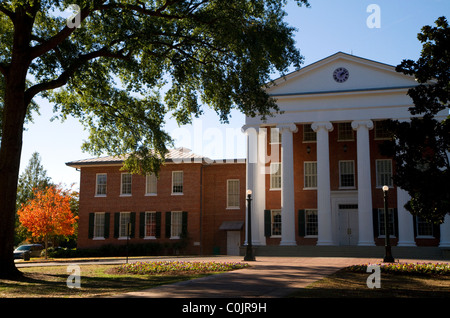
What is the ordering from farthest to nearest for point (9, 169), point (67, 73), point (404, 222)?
point (404, 222) → point (67, 73) → point (9, 169)

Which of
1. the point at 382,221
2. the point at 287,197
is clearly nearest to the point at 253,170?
the point at 287,197

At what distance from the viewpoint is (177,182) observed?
4050 cm

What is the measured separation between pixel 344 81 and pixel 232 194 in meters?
12.4

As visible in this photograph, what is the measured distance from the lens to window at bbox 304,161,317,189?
36594 millimetres

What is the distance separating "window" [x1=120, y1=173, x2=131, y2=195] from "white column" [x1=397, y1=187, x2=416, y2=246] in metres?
21.3

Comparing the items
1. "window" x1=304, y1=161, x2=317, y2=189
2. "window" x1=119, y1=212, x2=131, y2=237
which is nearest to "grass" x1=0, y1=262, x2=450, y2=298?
"window" x1=304, y1=161, x2=317, y2=189

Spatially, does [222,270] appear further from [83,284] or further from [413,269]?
[413,269]

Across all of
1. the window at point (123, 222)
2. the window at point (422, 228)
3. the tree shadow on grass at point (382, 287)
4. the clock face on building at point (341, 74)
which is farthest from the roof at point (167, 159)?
the tree shadow on grass at point (382, 287)

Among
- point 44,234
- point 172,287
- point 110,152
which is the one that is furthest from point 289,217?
point 172,287

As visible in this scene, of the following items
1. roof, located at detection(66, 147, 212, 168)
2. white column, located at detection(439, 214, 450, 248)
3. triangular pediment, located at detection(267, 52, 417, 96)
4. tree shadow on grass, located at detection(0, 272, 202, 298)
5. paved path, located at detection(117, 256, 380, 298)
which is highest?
triangular pediment, located at detection(267, 52, 417, 96)

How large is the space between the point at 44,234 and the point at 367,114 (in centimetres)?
2542

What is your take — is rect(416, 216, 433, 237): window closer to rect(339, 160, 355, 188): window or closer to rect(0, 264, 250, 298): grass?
rect(339, 160, 355, 188): window

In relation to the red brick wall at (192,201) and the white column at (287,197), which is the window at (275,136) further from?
the red brick wall at (192,201)

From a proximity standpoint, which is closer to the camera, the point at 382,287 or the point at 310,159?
the point at 382,287
